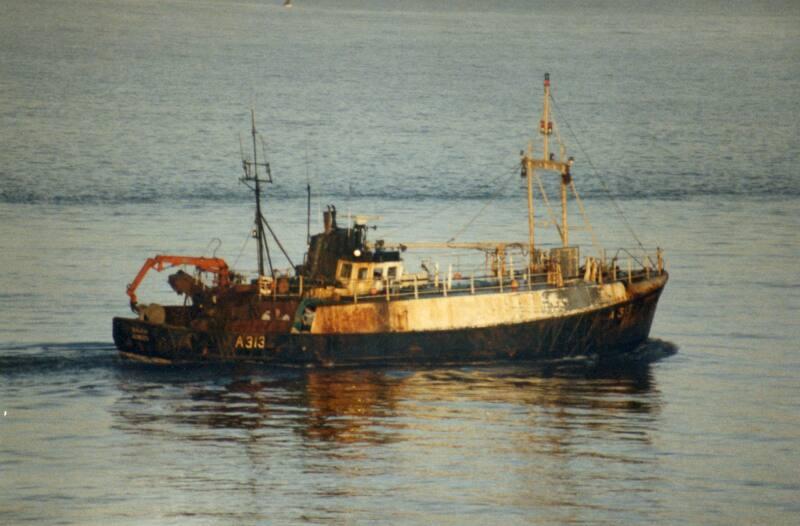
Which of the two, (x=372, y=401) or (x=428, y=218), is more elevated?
(x=428, y=218)

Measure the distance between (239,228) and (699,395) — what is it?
51.2 m

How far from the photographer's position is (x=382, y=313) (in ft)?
240

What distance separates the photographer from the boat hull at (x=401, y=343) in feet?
240

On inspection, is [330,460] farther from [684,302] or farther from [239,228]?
[239,228]

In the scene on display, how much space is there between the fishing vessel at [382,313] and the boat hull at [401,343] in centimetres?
4

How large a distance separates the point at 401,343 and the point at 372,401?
6.71 meters

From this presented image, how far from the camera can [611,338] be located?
7481cm

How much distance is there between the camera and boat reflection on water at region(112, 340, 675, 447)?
62.1 m

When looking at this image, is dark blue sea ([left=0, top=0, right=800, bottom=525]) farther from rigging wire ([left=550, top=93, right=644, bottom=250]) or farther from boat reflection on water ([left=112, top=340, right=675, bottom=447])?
rigging wire ([left=550, top=93, right=644, bottom=250])

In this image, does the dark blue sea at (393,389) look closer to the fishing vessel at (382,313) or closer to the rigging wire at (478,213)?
the rigging wire at (478,213)

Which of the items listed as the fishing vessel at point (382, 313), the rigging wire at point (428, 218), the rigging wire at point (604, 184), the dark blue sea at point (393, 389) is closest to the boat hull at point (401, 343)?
the fishing vessel at point (382, 313)

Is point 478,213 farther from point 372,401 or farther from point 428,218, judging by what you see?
point 372,401

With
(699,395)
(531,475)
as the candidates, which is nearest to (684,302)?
(699,395)

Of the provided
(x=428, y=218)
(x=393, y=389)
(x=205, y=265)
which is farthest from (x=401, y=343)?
(x=428, y=218)
